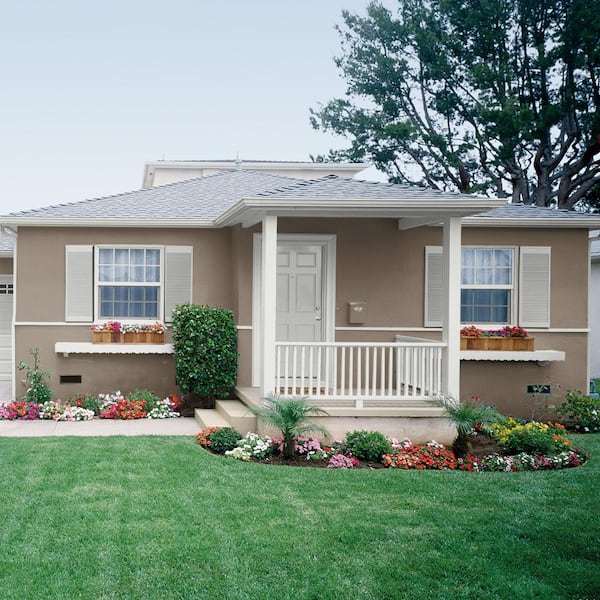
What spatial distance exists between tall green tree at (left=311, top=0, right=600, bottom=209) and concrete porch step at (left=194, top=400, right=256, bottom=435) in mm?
12907

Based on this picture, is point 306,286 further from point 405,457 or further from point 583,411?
point 583,411

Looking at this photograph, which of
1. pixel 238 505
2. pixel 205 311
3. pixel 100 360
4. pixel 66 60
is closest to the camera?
pixel 238 505

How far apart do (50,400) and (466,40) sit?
16.4 metres

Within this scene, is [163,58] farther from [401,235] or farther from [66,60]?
[401,235]

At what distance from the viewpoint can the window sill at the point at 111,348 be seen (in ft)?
40.4

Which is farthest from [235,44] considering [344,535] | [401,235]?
[344,535]

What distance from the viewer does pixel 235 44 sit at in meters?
23.1

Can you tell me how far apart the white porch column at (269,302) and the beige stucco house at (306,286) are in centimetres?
188

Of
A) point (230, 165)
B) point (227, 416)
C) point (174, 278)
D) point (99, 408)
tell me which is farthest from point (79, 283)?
point (230, 165)

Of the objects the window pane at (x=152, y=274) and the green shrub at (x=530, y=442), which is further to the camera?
the window pane at (x=152, y=274)

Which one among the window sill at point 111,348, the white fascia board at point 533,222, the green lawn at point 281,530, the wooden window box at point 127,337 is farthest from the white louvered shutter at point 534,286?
the wooden window box at point 127,337

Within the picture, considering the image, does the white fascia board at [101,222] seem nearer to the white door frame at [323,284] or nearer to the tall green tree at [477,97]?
the white door frame at [323,284]

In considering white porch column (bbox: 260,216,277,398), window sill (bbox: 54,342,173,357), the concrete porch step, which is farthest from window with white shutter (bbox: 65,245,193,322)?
white porch column (bbox: 260,216,277,398)

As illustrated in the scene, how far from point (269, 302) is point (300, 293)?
2.19 meters
